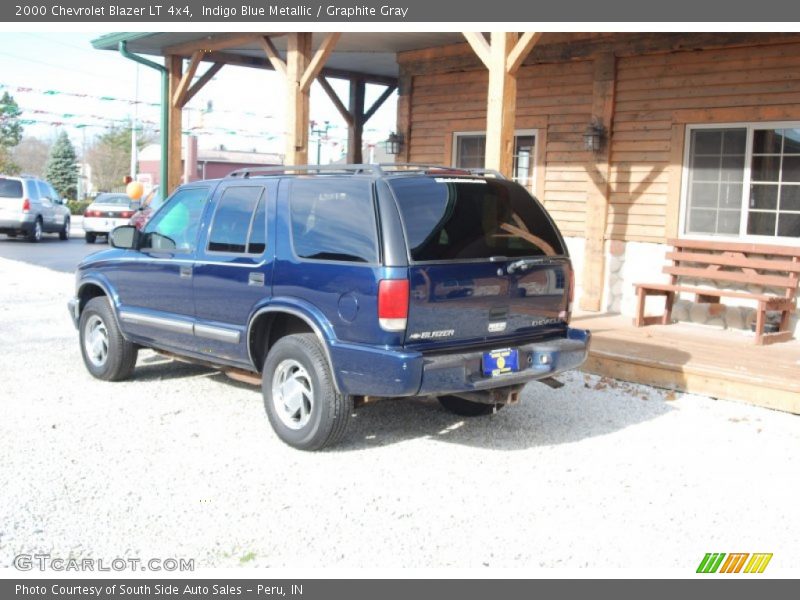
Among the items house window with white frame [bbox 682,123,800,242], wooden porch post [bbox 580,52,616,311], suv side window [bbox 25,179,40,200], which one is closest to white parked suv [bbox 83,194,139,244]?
suv side window [bbox 25,179,40,200]

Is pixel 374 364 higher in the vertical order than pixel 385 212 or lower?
lower

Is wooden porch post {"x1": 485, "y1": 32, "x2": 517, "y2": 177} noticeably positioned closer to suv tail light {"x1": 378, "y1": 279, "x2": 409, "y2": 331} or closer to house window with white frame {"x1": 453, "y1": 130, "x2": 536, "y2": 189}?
suv tail light {"x1": 378, "y1": 279, "x2": 409, "y2": 331}

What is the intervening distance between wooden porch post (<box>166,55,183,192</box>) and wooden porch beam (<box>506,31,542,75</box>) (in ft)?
23.0

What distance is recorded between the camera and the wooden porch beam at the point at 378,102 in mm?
16453

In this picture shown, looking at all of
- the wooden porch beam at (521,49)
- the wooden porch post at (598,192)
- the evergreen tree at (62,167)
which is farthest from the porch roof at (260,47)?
the evergreen tree at (62,167)

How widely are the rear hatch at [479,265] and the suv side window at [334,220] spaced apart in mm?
223

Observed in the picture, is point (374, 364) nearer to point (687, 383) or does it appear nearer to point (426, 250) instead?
point (426, 250)

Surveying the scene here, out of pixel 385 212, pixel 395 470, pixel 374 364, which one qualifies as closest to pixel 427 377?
pixel 374 364

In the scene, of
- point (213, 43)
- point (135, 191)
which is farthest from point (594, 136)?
point (135, 191)

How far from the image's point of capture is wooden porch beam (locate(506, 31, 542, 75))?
791 cm

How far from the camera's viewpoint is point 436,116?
13367 mm

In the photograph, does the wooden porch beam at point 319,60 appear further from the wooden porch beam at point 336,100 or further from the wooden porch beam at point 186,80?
the wooden porch beam at point 336,100
